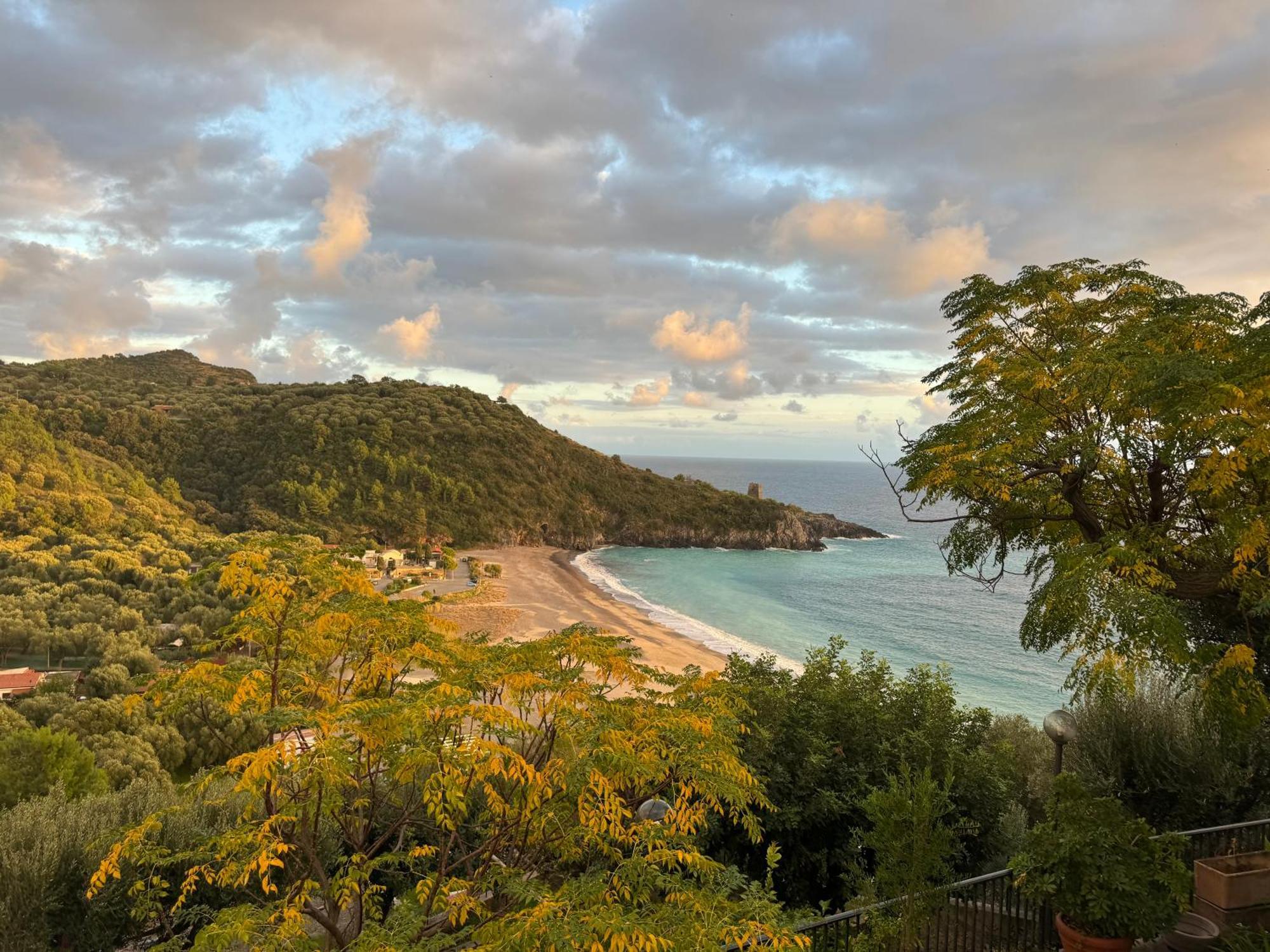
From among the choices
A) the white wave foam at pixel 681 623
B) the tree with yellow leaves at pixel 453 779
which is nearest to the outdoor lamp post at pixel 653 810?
the tree with yellow leaves at pixel 453 779

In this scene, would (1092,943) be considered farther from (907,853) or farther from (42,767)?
(42,767)

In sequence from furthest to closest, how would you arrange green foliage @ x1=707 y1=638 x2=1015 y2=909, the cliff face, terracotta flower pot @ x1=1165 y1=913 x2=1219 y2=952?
the cliff face → green foliage @ x1=707 y1=638 x2=1015 y2=909 → terracotta flower pot @ x1=1165 y1=913 x2=1219 y2=952

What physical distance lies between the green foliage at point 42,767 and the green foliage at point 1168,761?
1682 centimetres

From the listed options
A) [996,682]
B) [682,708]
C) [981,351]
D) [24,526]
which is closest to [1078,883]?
[682,708]

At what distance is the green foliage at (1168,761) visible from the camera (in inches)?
349

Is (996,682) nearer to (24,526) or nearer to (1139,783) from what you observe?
(1139,783)

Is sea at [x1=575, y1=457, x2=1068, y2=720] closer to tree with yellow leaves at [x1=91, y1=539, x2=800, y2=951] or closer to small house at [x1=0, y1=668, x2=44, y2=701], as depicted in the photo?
tree with yellow leaves at [x1=91, y1=539, x2=800, y2=951]

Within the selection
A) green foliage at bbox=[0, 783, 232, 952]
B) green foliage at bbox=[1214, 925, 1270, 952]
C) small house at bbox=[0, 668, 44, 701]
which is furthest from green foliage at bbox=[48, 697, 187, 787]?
green foliage at bbox=[1214, 925, 1270, 952]

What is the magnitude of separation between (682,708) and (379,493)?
68067 millimetres

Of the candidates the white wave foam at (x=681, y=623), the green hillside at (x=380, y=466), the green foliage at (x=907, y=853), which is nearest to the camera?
the green foliage at (x=907, y=853)

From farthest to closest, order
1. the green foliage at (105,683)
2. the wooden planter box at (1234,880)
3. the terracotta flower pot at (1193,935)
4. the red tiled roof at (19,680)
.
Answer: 1. the green foliage at (105,683)
2. the red tiled roof at (19,680)
3. the wooden planter box at (1234,880)
4. the terracotta flower pot at (1193,935)

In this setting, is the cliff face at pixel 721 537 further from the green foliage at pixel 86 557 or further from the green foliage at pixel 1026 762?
the green foliage at pixel 1026 762

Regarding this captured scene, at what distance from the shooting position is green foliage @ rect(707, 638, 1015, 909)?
8.22 m

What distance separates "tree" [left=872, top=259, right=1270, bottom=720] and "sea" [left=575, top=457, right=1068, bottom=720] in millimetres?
16856
